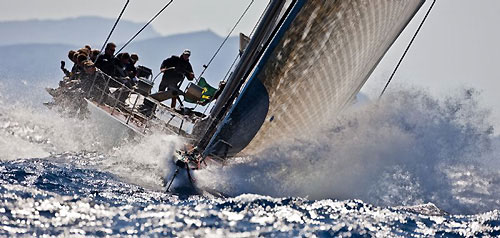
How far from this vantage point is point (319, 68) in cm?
879

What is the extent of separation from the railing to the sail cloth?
2.84 feet

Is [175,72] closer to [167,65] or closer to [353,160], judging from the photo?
[167,65]

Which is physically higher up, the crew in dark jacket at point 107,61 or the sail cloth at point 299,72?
the crew in dark jacket at point 107,61

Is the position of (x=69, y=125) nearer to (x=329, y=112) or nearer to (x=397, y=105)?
(x=329, y=112)

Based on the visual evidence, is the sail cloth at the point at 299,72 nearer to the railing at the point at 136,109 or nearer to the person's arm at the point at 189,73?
the railing at the point at 136,109

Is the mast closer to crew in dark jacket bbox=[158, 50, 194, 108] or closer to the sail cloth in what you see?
the sail cloth

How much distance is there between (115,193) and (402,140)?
198 inches

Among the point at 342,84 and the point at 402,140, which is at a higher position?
the point at 342,84

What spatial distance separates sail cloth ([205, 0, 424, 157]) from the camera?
7.94 m

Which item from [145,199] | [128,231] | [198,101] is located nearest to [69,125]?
[198,101]

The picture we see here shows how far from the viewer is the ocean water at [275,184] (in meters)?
4.91

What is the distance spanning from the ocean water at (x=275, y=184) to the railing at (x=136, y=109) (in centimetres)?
40

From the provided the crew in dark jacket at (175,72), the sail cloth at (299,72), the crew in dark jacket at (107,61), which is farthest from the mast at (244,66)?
the crew in dark jacket at (107,61)

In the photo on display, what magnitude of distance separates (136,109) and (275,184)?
3.86 metres
